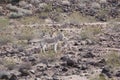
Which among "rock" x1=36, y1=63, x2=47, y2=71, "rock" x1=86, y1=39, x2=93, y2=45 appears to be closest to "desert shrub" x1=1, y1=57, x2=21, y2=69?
"rock" x1=36, y1=63, x2=47, y2=71

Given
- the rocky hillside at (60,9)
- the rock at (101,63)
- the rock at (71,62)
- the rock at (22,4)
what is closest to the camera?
the rock at (71,62)

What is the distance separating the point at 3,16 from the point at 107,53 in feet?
28.9

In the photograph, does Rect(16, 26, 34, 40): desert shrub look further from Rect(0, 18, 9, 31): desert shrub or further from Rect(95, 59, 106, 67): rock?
Rect(95, 59, 106, 67): rock

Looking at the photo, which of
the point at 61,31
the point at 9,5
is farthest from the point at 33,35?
the point at 9,5

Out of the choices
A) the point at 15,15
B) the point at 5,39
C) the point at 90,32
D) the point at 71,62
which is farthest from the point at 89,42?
the point at 15,15

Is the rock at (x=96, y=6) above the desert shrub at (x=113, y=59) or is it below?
below

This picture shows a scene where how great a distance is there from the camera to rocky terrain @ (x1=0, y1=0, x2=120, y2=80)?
14.0 metres

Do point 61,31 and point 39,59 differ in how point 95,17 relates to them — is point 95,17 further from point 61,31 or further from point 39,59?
point 39,59

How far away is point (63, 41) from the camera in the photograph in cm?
1783

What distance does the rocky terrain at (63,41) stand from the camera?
45.8ft

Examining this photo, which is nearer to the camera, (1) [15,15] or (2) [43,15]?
(1) [15,15]

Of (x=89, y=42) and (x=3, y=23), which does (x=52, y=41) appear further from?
(x=3, y=23)

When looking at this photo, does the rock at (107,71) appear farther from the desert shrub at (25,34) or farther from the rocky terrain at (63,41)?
the desert shrub at (25,34)

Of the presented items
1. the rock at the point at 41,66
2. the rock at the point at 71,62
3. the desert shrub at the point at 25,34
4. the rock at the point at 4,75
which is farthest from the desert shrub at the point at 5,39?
the rock at the point at 4,75
